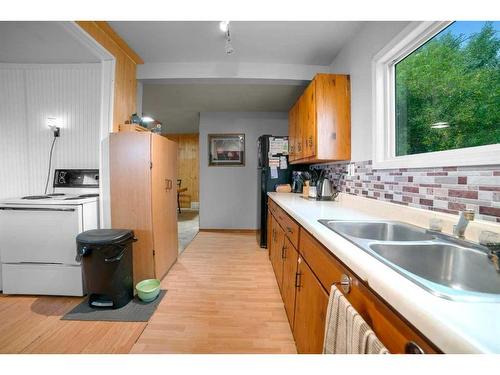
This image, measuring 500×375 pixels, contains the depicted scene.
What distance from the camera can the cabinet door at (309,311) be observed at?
0.98m

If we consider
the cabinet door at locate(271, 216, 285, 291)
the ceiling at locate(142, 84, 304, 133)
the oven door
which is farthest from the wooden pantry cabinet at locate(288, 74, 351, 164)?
the oven door

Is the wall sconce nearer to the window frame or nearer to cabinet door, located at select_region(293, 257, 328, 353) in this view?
cabinet door, located at select_region(293, 257, 328, 353)

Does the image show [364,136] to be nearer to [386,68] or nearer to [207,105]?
[386,68]

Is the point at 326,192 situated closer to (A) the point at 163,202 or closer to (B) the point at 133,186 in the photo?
(A) the point at 163,202

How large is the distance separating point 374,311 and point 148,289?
192 centimetres

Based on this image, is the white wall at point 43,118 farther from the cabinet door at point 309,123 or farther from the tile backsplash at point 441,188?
the tile backsplash at point 441,188

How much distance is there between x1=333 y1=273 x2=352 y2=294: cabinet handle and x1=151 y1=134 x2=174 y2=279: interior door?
5.98ft

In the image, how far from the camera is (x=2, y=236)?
75.1 inches

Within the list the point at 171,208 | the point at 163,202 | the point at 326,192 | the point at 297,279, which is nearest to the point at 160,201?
the point at 163,202

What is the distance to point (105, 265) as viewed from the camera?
173 centimetres

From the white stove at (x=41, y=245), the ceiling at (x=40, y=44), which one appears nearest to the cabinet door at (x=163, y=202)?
the white stove at (x=41, y=245)

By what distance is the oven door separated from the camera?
1.88 metres
